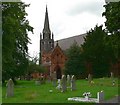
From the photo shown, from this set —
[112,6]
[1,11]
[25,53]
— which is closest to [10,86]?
[1,11]

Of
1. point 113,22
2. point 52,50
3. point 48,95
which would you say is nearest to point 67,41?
point 52,50

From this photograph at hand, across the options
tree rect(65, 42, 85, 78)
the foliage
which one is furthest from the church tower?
the foliage

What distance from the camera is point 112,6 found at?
3247 centimetres

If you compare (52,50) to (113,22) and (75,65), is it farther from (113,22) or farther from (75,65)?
(113,22)

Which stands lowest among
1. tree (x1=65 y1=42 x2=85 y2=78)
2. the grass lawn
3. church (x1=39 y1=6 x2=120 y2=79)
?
the grass lawn

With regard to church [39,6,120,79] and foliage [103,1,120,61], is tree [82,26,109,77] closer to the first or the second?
foliage [103,1,120,61]

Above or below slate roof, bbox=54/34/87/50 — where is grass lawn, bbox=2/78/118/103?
below

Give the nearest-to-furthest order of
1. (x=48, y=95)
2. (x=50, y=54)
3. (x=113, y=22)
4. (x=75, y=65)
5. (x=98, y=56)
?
(x=48, y=95), (x=113, y=22), (x=98, y=56), (x=75, y=65), (x=50, y=54)

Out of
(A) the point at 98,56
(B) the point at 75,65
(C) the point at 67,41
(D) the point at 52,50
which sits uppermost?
(C) the point at 67,41

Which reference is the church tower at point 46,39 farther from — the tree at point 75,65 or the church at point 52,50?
the tree at point 75,65

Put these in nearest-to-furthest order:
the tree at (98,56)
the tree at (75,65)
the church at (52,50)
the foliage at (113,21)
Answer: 1. the foliage at (113,21)
2. the tree at (98,56)
3. the tree at (75,65)
4. the church at (52,50)

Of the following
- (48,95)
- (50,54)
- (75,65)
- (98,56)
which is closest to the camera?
(48,95)

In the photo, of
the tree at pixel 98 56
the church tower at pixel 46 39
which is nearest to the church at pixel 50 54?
the church tower at pixel 46 39

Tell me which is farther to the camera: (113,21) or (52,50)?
(52,50)
